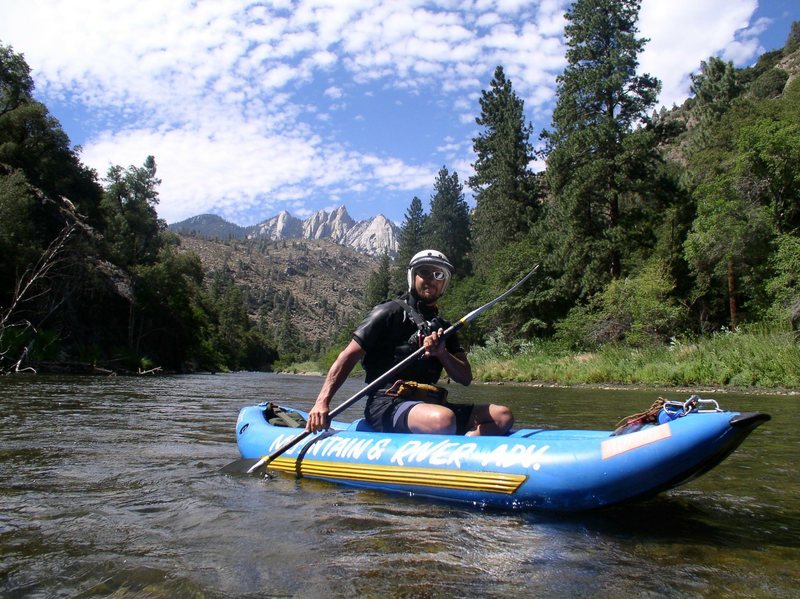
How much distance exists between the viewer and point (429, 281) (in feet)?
15.4

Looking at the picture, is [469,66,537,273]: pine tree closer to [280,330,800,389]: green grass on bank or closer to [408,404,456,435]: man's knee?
[280,330,800,389]: green grass on bank

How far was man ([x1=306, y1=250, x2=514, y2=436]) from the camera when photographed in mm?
4367

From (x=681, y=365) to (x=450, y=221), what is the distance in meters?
45.6

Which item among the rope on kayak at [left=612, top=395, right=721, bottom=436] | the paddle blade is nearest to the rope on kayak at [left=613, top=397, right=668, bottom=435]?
the rope on kayak at [left=612, top=395, right=721, bottom=436]

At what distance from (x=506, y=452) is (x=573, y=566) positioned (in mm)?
1104

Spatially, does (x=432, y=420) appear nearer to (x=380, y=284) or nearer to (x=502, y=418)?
(x=502, y=418)

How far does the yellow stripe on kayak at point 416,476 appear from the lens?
141 inches

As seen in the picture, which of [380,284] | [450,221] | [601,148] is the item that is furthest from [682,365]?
[380,284]

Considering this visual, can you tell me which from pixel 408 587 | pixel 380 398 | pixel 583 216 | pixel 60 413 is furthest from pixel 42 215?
pixel 408 587

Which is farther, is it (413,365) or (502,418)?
(413,365)

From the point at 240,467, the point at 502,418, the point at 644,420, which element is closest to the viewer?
the point at 644,420

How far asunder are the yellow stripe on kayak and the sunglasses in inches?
61.6

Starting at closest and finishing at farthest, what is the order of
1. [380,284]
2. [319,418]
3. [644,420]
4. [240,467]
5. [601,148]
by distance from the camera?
[644,420]
[319,418]
[240,467]
[601,148]
[380,284]

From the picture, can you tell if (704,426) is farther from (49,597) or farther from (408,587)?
(49,597)
